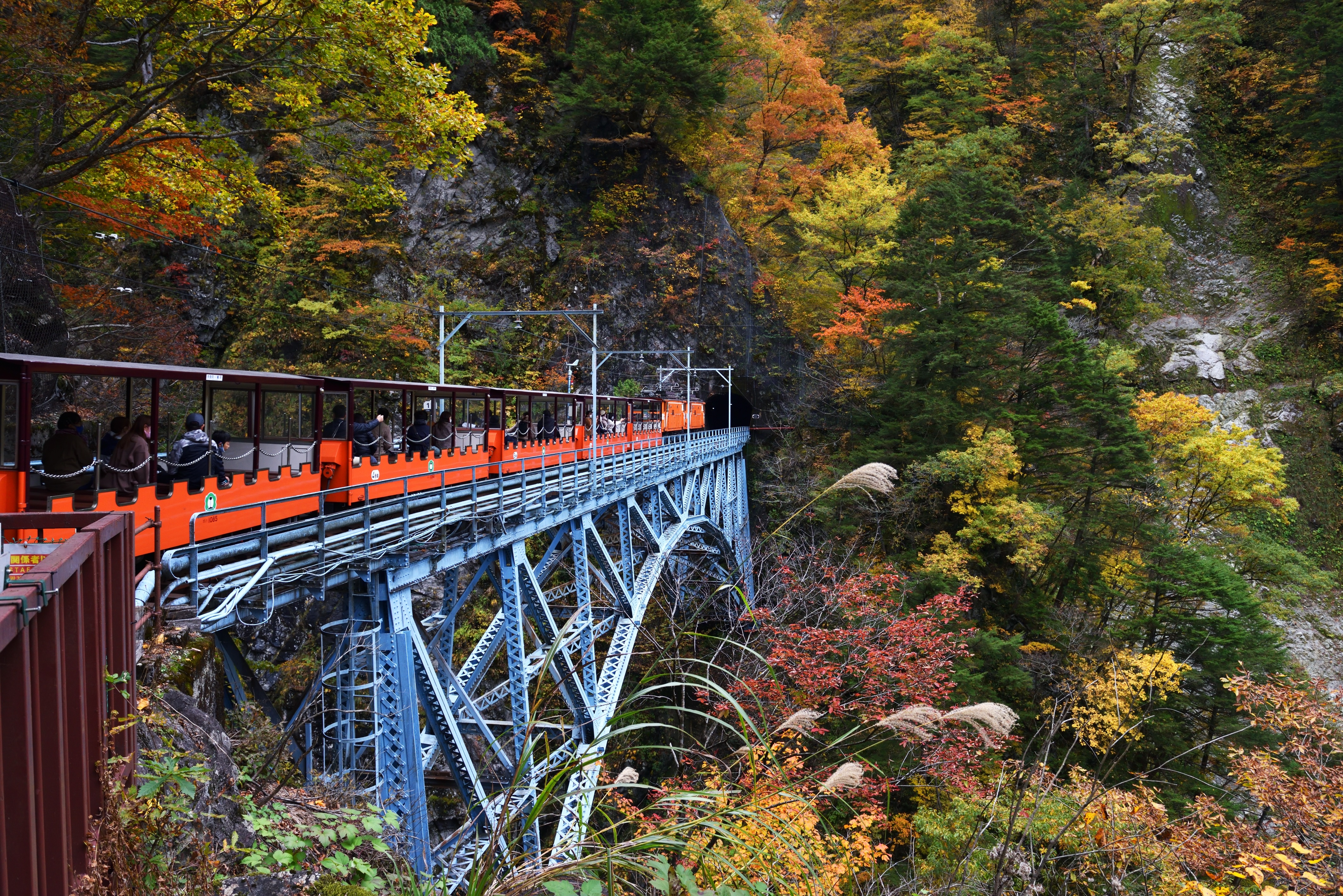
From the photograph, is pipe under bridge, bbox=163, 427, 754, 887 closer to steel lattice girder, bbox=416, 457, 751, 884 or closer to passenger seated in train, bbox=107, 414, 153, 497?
steel lattice girder, bbox=416, 457, 751, 884

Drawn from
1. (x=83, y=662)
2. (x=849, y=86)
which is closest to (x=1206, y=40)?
(x=849, y=86)

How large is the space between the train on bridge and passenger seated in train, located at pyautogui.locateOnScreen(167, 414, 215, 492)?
21 millimetres

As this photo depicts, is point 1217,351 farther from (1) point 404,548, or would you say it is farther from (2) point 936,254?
(1) point 404,548

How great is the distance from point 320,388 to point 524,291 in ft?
84.7

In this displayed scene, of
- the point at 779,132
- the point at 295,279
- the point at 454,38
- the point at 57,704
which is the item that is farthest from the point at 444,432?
the point at 779,132

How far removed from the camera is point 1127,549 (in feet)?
75.2

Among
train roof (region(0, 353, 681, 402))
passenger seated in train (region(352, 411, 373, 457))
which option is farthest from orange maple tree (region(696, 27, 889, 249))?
passenger seated in train (region(352, 411, 373, 457))

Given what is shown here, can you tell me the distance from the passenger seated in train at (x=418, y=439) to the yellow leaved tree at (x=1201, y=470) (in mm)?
22077

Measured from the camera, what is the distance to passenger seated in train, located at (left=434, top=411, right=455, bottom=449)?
48.3ft

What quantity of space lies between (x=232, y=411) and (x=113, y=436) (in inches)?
56.4

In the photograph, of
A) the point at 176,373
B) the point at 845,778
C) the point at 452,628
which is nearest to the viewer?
the point at 845,778

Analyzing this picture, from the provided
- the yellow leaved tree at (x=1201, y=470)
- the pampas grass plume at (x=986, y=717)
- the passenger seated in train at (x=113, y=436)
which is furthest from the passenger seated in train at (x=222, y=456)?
the yellow leaved tree at (x=1201, y=470)

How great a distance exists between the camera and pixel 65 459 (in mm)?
7172

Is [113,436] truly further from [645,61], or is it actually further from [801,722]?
[645,61]
